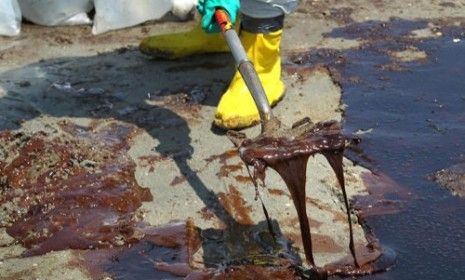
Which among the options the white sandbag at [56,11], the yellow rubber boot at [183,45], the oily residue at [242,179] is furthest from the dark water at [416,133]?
the white sandbag at [56,11]

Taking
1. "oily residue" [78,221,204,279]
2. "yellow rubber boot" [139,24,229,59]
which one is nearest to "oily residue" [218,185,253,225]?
"oily residue" [78,221,204,279]

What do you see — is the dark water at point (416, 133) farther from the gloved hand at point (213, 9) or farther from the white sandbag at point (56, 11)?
the white sandbag at point (56, 11)

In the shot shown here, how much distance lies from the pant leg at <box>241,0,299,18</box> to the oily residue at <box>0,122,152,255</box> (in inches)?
36.6

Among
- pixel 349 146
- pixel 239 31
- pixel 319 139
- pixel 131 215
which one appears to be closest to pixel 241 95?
pixel 239 31

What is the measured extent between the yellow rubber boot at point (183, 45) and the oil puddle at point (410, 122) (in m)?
0.50

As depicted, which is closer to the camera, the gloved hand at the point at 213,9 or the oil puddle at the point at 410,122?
the oil puddle at the point at 410,122

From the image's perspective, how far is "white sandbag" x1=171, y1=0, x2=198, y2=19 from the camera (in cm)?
528

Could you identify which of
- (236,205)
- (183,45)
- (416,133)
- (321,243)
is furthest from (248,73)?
(183,45)

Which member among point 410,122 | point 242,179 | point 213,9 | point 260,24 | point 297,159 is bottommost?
point 410,122

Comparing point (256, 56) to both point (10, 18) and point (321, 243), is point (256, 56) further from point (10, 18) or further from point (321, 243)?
point (10, 18)

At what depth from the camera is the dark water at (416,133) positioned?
2.88m

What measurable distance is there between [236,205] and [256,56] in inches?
44.0

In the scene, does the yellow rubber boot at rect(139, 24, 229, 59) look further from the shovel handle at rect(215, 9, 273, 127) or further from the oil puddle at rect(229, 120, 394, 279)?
the oil puddle at rect(229, 120, 394, 279)

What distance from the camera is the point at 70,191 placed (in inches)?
126
